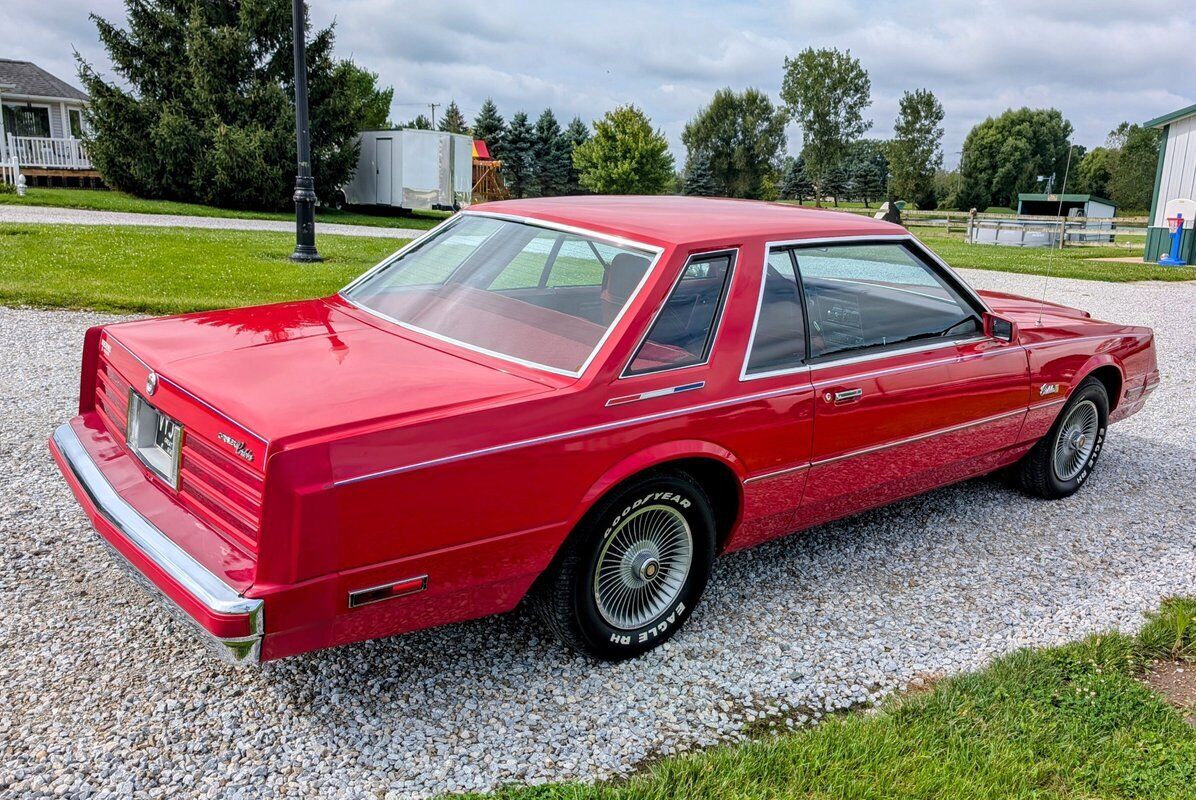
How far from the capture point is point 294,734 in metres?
2.63

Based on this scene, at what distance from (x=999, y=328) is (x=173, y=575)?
11.6ft

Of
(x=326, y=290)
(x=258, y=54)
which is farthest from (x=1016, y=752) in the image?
(x=258, y=54)

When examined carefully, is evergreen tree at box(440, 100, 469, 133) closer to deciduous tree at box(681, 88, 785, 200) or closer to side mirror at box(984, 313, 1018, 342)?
deciduous tree at box(681, 88, 785, 200)

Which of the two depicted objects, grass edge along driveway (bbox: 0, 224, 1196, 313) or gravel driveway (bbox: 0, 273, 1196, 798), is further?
grass edge along driveway (bbox: 0, 224, 1196, 313)

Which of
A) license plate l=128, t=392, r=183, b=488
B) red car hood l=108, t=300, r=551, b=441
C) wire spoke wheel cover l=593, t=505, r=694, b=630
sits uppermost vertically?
red car hood l=108, t=300, r=551, b=441

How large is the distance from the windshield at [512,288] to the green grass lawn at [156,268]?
547 cm

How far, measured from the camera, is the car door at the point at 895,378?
3508 millimetres

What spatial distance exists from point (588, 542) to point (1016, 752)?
4.68 feet

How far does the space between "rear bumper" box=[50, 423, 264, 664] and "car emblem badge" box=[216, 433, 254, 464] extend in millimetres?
329

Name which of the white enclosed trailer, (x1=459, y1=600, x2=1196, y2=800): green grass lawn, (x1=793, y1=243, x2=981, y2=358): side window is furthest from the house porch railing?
(x1=459, y1=600, x2=1196, y2=800): green grass lawn

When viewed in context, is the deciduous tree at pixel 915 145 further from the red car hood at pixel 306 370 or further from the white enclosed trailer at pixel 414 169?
the red car hood at pixel 306 370

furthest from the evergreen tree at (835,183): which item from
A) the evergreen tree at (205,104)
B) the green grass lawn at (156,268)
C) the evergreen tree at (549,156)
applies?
the green grass lawn at (156,268)

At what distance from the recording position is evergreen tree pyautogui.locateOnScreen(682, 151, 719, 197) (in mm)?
67500

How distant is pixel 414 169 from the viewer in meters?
24.7
